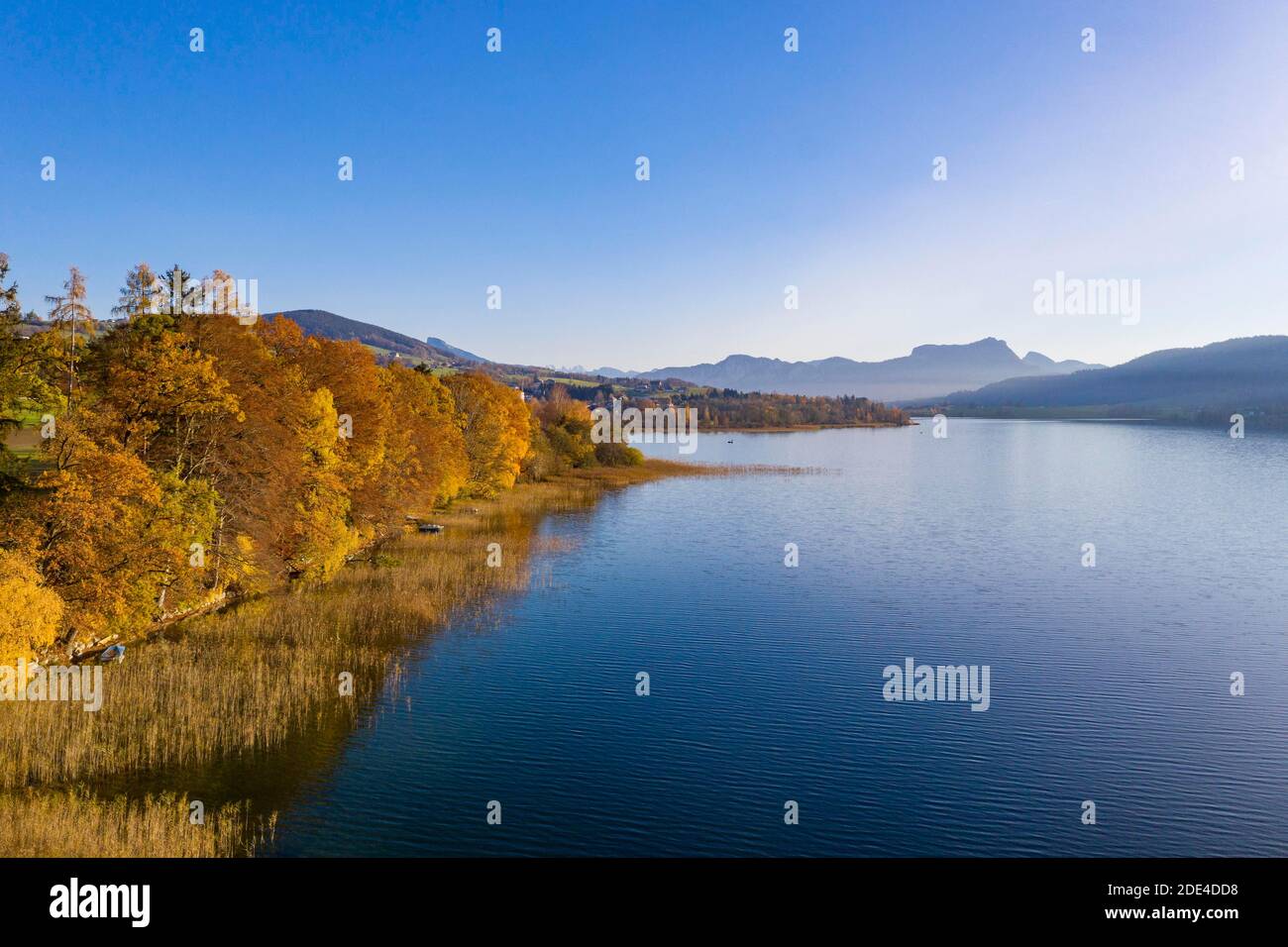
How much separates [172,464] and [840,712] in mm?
29597

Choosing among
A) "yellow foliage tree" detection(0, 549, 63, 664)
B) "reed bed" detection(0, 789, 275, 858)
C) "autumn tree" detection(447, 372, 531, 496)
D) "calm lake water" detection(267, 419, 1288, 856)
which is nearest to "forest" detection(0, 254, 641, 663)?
"yellow foliage tree" detection(0, 549, 63, 664)

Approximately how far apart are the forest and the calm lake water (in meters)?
10.5

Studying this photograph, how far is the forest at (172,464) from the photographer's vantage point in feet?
85.3

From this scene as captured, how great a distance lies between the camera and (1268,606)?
39.7 m

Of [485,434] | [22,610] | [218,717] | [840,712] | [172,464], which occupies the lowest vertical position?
[840,712]

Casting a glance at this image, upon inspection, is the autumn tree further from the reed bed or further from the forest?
the reed bed

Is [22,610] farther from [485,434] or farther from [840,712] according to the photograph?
[485,434]

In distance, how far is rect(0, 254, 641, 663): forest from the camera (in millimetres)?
25984

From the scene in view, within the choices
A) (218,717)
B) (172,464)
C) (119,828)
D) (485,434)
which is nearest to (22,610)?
(218,717)

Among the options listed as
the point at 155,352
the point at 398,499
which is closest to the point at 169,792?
the point at 155,352

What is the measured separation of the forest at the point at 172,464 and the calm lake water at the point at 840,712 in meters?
10.5

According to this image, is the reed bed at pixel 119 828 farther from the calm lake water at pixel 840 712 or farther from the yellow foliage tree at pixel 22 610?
the yellow foliage tree at pixel 22 610

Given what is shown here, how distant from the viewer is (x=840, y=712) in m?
26.7
